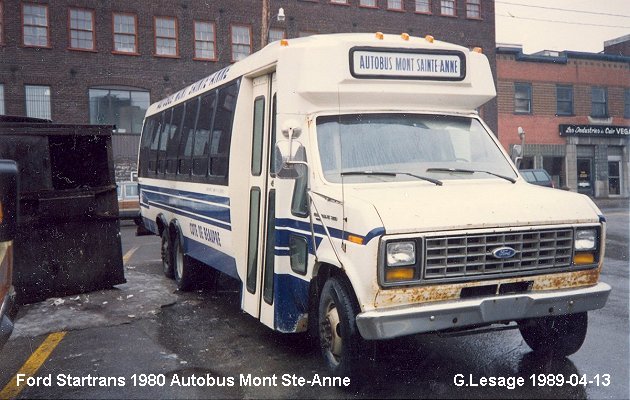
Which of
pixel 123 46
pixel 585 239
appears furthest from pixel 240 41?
pixel 585 239

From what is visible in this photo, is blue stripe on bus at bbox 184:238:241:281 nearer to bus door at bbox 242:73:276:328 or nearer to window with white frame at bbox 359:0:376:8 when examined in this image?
bus door at bbox 242:73:276:328

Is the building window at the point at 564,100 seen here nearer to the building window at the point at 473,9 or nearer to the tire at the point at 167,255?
the building window at the point at 473,9

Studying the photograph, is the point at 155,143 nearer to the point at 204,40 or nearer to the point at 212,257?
the point at 212,257

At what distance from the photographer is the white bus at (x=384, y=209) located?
4500 mm

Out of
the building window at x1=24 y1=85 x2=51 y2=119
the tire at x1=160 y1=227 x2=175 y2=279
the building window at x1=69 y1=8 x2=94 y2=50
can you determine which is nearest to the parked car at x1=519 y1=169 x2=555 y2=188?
the tire at x1=160 y1=227 x2=175 y2=279

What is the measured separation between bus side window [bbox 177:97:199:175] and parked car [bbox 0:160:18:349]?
164 inches

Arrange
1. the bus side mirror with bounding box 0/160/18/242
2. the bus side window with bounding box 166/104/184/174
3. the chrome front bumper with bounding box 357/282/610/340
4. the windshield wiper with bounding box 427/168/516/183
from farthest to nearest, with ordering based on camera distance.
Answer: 1. the bus side window with bounding box 166/104/184/174
2. the windshield wiper with bounding box 427/168/516/183
3. the chrome front bumper with bounding box 357/282/610/340
4. the bus side mirror with bounding box 0/160/18/242

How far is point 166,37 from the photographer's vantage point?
97.9ft

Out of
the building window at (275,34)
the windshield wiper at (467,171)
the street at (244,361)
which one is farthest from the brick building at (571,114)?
the windshield wiper at (467,171)

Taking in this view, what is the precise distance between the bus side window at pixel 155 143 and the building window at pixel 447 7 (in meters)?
27.3

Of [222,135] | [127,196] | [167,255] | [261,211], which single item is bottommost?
[167,255]

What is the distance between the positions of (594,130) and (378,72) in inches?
1355

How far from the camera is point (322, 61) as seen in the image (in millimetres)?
5551

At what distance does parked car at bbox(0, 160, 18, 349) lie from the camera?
4.21m
